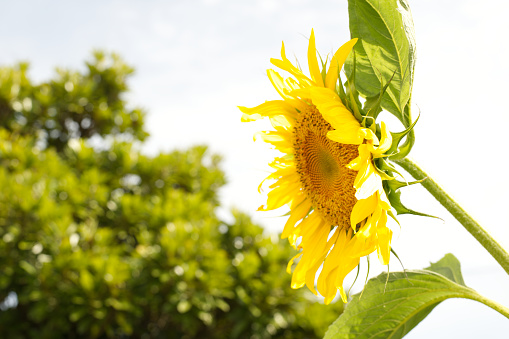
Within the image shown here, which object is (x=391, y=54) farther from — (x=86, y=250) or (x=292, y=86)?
(x=86, y=250)

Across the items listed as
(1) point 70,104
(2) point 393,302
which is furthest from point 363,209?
(1) point 70,104

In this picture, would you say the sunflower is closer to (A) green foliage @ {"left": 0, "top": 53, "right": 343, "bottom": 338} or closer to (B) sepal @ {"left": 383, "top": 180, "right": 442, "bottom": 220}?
(B) sepal @ {"left": 383, "top": 180, "right": 442, "bottom": 220}

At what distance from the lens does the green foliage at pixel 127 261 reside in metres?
3.85

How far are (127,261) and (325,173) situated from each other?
3.44 m

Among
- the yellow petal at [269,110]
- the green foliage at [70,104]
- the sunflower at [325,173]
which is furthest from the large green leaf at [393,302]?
the green foliage at [70,104]

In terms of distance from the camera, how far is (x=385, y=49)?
3.06 ft

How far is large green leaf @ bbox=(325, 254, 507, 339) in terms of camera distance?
105 centimetres

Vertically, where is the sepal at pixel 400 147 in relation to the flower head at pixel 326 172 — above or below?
above

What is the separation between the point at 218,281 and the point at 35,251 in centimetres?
170

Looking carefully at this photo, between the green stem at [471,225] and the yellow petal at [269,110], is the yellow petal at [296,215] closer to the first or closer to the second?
the yellow petal at [269,110]

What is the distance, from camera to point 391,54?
0.93 metres

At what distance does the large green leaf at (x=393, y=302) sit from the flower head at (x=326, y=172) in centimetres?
12

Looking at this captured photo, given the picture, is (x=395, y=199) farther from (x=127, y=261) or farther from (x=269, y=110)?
(x=127, y=261)

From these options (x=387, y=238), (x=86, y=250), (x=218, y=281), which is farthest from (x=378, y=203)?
(x=86, y=250)
